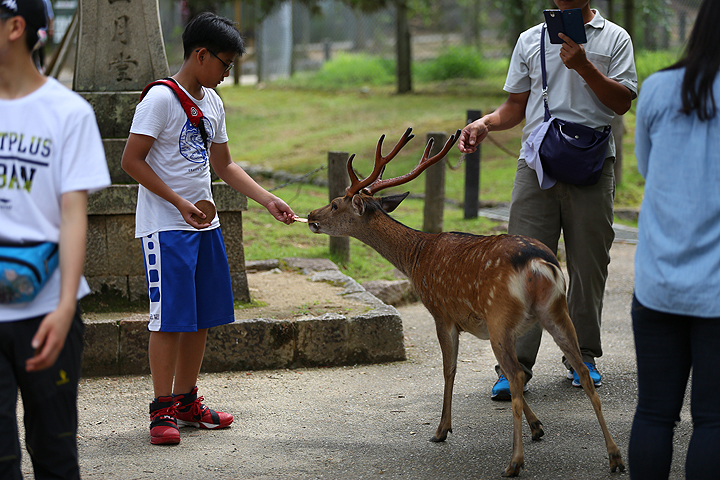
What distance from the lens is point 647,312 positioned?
2.40 metres

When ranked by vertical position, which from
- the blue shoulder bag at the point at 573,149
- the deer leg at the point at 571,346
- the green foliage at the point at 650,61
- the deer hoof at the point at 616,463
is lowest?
the deer hoof at the point at 616,463

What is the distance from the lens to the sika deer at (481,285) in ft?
11.2

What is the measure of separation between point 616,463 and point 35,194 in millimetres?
2637

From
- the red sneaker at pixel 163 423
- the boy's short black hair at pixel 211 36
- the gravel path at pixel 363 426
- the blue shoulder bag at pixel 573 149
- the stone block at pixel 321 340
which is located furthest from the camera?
the stone block at pixel 321 340

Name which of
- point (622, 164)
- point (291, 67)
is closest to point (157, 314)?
point (622, 164)

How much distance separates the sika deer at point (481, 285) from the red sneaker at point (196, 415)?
1.12 m

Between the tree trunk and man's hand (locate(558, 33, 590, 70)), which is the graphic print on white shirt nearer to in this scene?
man's hand (locate(558, 33, 590, 70))

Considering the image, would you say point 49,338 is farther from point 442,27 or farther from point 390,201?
point 442,27

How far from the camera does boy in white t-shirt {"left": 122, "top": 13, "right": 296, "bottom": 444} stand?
3539 millimetres

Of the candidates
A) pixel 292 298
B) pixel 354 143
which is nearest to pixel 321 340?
pixel 292 298

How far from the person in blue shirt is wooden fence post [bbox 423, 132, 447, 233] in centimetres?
547

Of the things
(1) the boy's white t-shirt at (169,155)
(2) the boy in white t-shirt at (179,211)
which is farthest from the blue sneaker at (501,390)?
(1) the boy's white t-shirt at (169,155)

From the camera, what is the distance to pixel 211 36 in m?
3.59

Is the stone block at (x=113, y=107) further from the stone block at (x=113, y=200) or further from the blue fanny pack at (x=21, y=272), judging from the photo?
the blue fanny pack at (x=21, y=272)
